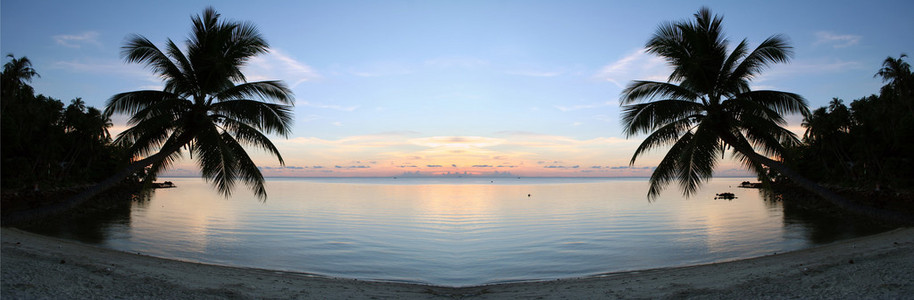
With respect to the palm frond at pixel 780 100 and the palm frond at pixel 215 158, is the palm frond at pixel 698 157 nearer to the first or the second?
the palm frond at pixel 780 100

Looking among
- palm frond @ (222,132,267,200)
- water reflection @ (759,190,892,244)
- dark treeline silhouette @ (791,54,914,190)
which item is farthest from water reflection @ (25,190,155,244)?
dark treeline silhouette @ (791,54,914,190)

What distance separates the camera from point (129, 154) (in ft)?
53.7

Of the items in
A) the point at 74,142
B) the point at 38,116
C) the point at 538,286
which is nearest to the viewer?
the point at 538,286

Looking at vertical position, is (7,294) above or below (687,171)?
below

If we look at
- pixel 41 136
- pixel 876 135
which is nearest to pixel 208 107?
pixel 41 136

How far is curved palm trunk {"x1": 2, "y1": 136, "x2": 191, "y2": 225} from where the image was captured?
51.9 ft

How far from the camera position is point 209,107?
17172mm

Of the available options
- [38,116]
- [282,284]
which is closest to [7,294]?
[282,284]

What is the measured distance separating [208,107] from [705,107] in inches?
726

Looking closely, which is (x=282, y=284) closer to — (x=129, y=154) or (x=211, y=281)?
(x=211, y=281)

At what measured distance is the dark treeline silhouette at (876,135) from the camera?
38.1 m

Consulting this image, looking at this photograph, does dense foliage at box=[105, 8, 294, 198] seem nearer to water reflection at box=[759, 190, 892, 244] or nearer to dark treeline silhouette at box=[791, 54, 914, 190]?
water reflection at box=[759, 190, 892, 244]

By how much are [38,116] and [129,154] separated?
31.1 m

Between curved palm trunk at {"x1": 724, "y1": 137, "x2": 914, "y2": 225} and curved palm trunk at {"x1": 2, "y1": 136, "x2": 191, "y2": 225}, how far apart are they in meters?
20.7
